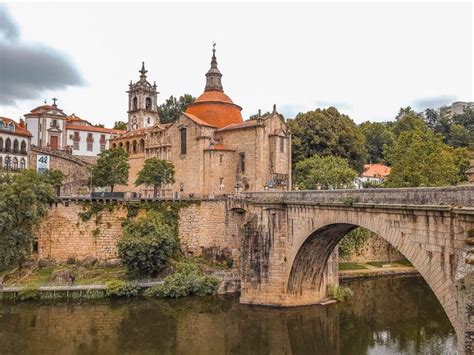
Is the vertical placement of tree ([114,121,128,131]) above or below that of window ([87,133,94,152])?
above

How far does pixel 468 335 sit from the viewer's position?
12.9 m

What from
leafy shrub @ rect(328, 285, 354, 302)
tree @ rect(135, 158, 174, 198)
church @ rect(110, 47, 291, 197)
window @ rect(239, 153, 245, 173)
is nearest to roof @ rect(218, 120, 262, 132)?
church @ rect(110, 47, 291, 197)

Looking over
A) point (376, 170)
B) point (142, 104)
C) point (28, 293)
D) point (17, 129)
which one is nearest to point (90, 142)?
point (142, 104)

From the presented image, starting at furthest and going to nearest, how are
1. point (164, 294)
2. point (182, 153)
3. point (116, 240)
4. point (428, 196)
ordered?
point (182, 153) < point (116, 240) < point (164, 294) < point (428, 196)

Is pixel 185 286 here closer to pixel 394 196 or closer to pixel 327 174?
pixel 327 174

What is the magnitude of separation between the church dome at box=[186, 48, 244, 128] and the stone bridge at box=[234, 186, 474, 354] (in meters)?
13.0

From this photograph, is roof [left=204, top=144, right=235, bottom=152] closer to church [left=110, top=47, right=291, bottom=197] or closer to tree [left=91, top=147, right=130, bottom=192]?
church [left=110, top=47, right=291, bottom=197]

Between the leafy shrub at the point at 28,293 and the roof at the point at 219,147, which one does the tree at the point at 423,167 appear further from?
the leafy shrub at the point at 28,293

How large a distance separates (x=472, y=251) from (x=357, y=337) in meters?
15.7

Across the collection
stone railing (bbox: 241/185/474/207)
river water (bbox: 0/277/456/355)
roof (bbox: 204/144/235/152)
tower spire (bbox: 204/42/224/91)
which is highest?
tower spire (bbox: 204/42/224/91)

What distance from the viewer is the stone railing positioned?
15630mm

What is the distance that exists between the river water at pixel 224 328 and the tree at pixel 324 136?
26.2m

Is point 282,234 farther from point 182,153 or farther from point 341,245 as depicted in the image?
point 182,153

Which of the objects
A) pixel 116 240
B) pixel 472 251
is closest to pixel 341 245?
pixel 116 240
